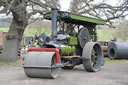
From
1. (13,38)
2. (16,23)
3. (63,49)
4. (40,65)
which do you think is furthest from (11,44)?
(40,65)

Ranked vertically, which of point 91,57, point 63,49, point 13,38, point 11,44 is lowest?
point 91,57

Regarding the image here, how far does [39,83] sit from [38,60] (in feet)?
2.77

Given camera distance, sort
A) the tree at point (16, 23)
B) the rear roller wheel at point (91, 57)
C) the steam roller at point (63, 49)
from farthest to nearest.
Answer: the tree at point (16, 23)
the rear roller wheel at point (91, 57)
the steam roller at point (63, 49)

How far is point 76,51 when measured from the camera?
388 inches

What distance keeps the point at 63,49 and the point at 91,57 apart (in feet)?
5.45

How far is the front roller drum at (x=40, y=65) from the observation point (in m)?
6.98

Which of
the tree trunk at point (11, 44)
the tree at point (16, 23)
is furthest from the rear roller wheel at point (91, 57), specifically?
the tree trunk at point (11, 44)

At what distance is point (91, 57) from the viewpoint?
966cm

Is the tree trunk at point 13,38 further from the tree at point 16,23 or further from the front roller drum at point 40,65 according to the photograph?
the front roller drum at point 40,65

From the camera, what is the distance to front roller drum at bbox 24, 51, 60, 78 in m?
6.98

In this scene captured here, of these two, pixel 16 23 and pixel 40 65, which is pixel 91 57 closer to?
pixel 40 65

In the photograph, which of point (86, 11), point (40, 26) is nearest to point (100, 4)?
point (86, 11)

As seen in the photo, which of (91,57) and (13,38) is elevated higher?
(13,38)

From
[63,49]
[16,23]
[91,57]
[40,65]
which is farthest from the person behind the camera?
[16,23]
